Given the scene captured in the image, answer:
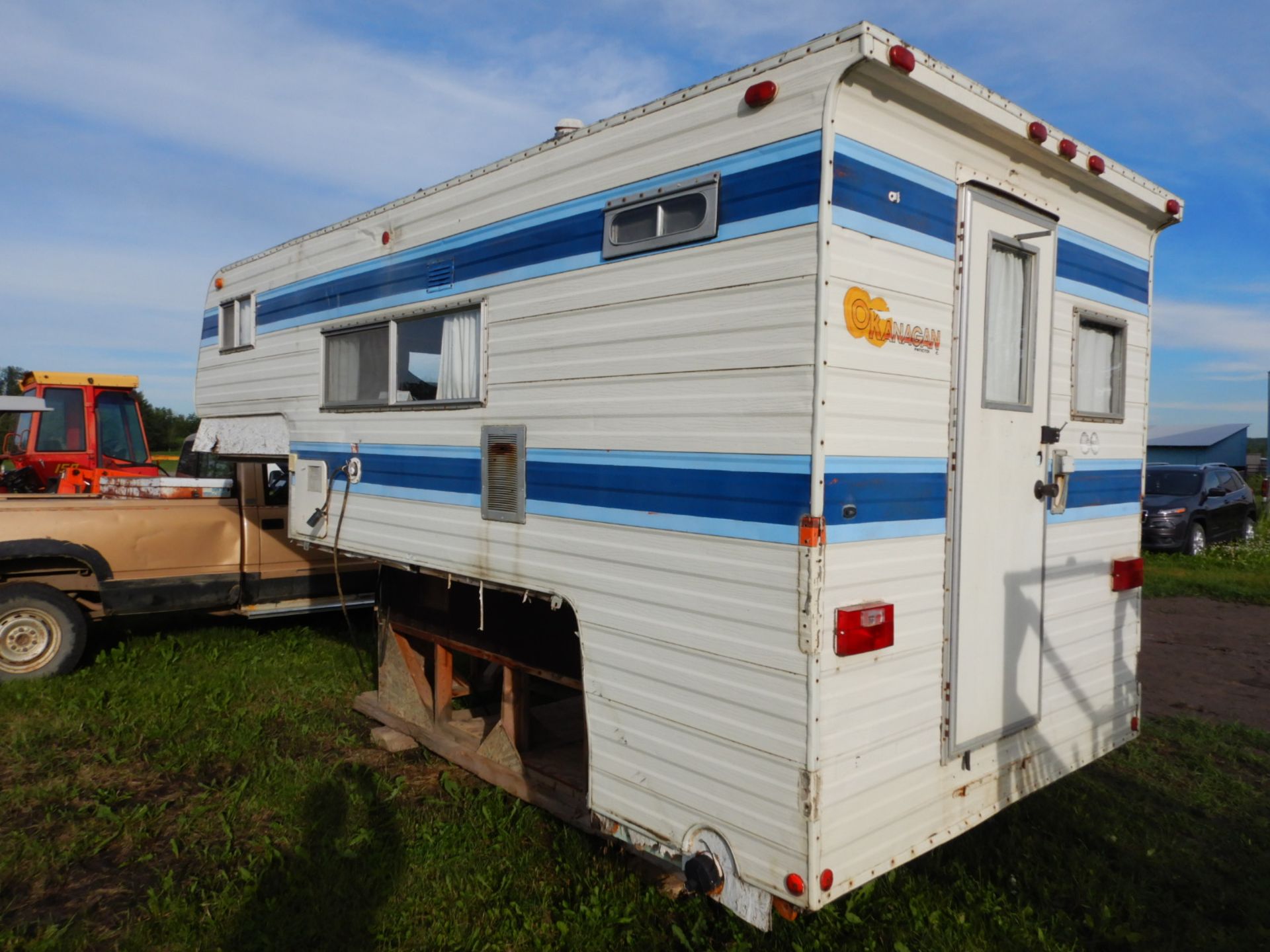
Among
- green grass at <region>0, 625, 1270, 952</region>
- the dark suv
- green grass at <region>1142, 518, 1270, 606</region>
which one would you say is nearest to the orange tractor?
green grass at <region>0, 625, 1270, 952</region>

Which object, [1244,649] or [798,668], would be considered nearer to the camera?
[798,668]

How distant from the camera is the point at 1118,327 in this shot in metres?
4.39

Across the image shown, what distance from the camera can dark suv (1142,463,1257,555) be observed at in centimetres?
1358

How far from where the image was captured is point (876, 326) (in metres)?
3.04

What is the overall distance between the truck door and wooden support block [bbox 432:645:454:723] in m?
3.04

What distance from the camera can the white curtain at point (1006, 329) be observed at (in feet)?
11.8

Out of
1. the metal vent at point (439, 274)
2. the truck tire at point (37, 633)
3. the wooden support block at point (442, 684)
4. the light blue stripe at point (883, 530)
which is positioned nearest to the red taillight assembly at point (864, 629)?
the light blue stripe at point (883, 530)

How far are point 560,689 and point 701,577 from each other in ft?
11.4

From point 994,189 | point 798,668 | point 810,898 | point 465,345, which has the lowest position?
point 810,898

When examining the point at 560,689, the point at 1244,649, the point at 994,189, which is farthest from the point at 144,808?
the point at 1244,649

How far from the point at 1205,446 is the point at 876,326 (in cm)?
3339

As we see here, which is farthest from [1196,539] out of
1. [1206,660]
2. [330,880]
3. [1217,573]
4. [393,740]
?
[330,880]

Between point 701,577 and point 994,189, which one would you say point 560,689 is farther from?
point 994,189

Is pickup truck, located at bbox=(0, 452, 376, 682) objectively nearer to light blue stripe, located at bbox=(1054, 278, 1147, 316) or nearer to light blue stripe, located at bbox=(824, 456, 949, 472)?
light blue stripe, located at bbox=(824, 456, 949, 472)
